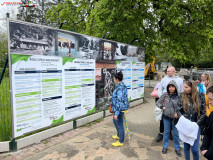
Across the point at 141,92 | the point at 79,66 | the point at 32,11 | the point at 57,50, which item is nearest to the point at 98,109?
the point at 79,66

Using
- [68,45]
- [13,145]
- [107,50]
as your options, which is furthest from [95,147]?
[107,50]

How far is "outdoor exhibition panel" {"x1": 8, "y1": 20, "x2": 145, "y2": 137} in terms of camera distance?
3621mm

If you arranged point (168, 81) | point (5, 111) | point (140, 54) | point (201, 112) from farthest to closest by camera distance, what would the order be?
1. point (140, 54)
2. point (168, 81)
3. point (5, 111)
4. point (201, 112)

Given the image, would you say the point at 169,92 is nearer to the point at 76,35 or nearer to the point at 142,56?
the point at 76,35

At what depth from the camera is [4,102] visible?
3.97 meters

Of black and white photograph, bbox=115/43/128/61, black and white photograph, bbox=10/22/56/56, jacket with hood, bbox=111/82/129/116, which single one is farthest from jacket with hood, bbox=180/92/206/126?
black and white photograph, bbox=115/43/128/61

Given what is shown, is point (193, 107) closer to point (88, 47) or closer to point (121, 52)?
point (88, 47)

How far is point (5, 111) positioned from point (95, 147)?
2457mm

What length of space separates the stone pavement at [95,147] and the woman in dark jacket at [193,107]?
830 mm

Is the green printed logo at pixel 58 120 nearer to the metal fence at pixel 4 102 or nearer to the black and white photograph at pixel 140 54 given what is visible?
the metal fence at pixel 4 102

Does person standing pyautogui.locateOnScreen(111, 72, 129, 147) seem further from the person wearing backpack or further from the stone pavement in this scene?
the person wearing backpack

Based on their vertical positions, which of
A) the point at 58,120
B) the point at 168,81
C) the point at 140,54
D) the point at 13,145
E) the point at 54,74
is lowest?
the point at 13,145

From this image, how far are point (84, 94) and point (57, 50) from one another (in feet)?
5.47

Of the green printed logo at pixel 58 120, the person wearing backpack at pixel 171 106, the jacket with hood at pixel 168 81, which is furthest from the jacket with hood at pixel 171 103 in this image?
the green printed logo at pixel 58 120
